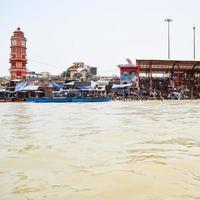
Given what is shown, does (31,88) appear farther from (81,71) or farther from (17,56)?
(81,71)

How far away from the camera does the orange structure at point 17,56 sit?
199 feet

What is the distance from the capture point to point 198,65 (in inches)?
2019

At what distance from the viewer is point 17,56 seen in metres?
61.0

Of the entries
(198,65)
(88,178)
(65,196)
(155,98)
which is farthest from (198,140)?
(198,65)

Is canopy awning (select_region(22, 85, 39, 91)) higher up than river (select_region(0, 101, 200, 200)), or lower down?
higher up

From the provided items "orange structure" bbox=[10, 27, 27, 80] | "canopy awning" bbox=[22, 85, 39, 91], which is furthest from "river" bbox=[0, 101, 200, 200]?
"orange structure" bbox=[10, 27, 27, 80]

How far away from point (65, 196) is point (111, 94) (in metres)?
47.1

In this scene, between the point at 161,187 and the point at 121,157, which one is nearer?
the point at 161,187

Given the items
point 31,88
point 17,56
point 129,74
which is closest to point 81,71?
point 17,56

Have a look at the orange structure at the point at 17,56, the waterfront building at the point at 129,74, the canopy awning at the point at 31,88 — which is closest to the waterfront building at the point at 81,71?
the canopy awning at the point at 31,88

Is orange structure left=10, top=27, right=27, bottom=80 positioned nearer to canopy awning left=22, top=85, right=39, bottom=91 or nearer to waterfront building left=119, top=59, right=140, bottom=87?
canopy awning left=22, top=85, right=39, bottom=91

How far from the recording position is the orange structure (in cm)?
6078

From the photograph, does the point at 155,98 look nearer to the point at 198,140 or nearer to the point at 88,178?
the point at 198,140

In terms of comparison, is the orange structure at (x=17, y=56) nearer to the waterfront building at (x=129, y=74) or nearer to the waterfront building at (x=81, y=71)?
the waterfront building at (x=81, y=71)
